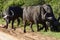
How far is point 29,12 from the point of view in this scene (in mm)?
19875

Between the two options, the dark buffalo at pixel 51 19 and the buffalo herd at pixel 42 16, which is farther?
the buffalo herd at pixel 42 16

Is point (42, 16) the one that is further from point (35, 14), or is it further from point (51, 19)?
point (51, 19)

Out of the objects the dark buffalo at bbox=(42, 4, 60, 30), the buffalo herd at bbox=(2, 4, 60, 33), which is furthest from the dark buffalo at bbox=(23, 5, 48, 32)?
the dark buffalo at bbox=(42, 4, 60, 30)

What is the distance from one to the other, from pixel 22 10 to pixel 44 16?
323 cm

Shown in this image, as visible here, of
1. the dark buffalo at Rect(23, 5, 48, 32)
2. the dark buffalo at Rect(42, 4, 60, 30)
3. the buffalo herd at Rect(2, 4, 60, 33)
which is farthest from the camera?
the dark buffalo at Rect(23, 5, 48, 32)

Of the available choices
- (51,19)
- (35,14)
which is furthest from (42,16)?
(51,19)

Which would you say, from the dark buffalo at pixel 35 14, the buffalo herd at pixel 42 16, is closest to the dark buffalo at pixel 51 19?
the buffalo herd at pixel 42 16

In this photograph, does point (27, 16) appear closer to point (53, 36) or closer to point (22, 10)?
point (22, 10)

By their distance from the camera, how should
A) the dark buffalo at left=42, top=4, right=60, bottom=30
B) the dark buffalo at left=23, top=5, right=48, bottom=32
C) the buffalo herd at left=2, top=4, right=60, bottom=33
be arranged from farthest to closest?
the dark buffalo at left=23, top=5, right=48, bottom=32
the buffalo herd at left=2, top=4, right=60, bottom=33
the dark buffalo at left=42, top=4, right=60, bottom=30

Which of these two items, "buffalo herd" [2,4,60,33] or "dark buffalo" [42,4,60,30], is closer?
"dark buffalo" [42,4,60,30]

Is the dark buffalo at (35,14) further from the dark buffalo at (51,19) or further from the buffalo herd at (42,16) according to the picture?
the dark buffalo at (51,19)

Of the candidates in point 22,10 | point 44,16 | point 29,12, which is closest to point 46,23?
point 44,16

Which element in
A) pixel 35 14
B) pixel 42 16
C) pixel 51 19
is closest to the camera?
pixel 51 19

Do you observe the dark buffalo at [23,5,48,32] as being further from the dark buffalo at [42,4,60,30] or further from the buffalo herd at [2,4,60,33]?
the dark buffalo at [42,4,60,30]
